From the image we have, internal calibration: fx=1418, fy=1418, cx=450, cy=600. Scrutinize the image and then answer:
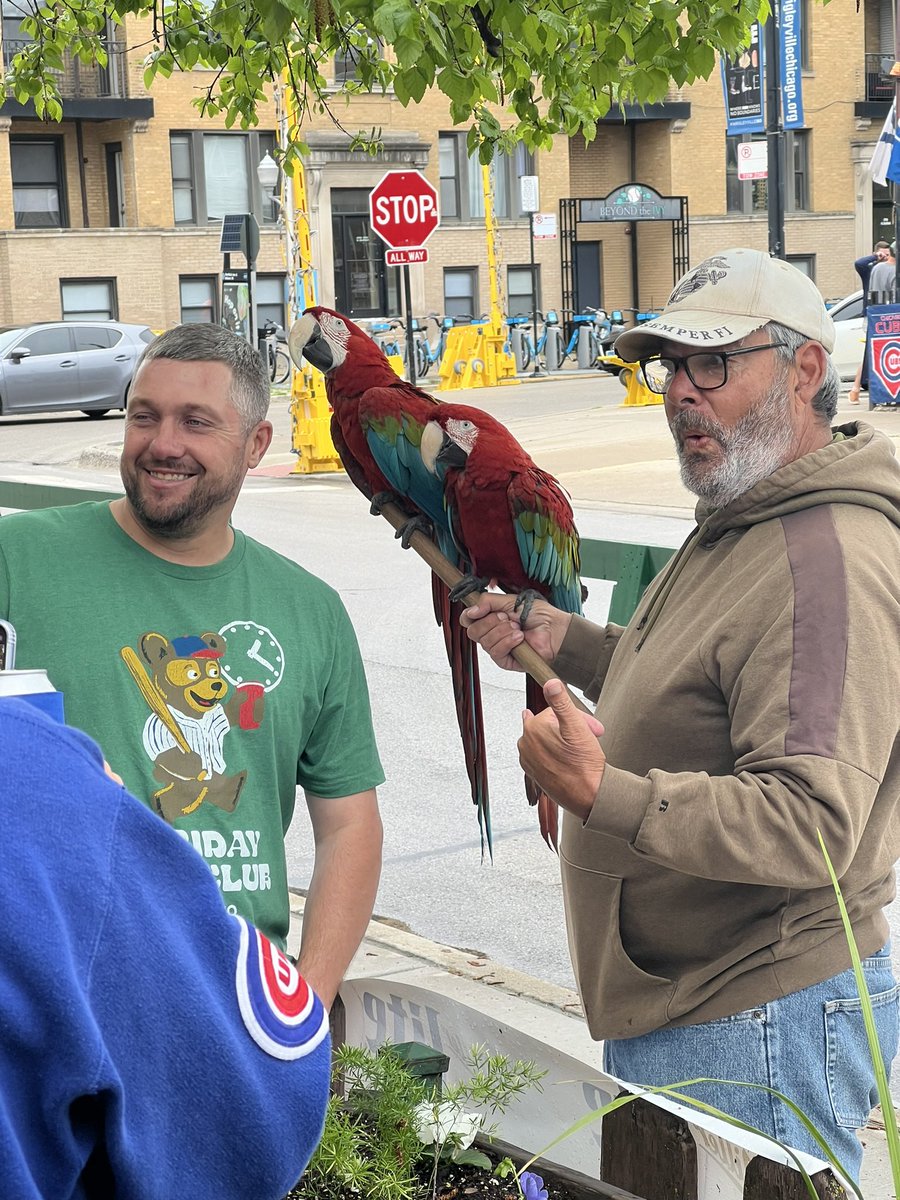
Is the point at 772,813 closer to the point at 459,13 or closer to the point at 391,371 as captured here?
the point at 391,371

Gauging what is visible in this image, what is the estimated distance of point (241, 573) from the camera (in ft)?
8.05

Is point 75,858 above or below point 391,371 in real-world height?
below

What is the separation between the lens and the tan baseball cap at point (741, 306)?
2.14 meters

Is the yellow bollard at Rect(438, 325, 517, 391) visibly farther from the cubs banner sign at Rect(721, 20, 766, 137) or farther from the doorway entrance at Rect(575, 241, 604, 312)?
the doorway entrance at Rect(575, 241, 604, 312)

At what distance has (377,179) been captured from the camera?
3731cm

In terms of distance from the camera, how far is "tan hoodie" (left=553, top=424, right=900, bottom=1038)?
187 centimetres

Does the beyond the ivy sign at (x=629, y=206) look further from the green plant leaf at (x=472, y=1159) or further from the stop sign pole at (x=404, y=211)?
the green plant leaf at (x=472, y=1159)

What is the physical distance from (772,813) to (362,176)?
37.3 m

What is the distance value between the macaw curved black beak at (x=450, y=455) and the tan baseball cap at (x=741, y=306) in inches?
17.3

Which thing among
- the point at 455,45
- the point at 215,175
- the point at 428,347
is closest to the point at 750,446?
the point at 455,45

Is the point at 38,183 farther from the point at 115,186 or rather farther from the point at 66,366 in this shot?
the point at 66,366

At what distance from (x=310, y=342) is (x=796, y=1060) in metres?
1.45

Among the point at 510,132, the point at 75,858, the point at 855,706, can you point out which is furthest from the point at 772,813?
the point at 510,132

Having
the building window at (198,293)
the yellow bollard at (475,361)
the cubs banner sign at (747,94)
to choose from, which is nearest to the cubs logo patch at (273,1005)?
the cubs banner sign at (747,94)
